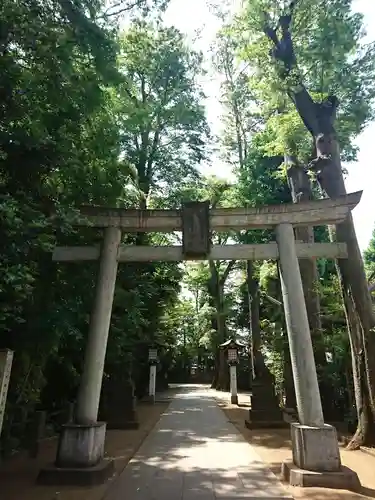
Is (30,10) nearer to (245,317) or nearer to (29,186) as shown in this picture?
(29,186)

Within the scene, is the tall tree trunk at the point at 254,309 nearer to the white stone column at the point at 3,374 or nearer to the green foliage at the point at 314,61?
the green foliage at the point at 314,61

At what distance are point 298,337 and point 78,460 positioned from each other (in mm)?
3962

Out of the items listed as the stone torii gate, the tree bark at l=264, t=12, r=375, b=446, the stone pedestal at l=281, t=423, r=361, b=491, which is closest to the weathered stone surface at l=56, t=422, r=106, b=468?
the stone torii gate

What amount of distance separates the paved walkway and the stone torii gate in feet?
1.83

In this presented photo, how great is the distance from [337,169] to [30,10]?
688 centimetres

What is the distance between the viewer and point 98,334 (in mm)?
6305

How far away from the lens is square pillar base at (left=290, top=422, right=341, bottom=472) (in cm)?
535

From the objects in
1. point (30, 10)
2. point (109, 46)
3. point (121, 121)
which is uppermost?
point (121, 121)

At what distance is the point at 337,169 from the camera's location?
8.65m

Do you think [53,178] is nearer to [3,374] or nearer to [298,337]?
[3,374]

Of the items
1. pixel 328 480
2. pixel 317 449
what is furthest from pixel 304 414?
pixel 328 480

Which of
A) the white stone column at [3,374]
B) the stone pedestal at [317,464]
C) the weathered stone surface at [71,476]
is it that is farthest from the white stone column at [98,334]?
the stone pedestal at [317,464]

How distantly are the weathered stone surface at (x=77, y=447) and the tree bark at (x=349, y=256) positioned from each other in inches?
210

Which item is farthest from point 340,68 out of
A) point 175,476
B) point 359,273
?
point 175,476
